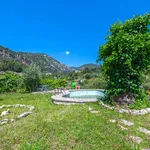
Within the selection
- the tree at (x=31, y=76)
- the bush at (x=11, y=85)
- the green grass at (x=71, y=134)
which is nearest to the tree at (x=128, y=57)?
the green grass at (x=71, y=134)

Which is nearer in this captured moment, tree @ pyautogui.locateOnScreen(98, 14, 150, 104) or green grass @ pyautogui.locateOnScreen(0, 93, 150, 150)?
green grass @ pyautogui.locateOnScreen(0, 93, 150, 150)

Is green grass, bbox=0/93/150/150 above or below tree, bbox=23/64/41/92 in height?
below

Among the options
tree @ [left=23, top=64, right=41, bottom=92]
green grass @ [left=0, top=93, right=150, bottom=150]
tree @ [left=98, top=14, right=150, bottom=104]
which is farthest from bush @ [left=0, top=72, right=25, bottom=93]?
green grass @ [left=0, top=93, right=150, bottom=150]

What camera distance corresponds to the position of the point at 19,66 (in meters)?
60.6

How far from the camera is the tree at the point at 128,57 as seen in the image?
7.59 m

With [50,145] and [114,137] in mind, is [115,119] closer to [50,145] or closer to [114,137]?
[114,137]

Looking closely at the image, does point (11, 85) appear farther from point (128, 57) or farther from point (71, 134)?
point (71, 134)

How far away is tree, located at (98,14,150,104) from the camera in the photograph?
7.59 metres

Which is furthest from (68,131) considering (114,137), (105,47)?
(105,47)

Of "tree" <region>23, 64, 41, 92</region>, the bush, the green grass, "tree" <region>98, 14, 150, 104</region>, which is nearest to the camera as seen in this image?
the green grass

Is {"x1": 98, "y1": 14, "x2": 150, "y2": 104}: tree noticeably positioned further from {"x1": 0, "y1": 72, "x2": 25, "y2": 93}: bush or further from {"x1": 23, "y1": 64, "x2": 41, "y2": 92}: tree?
{"x1": 0, "y1": 72, "x2": 25, "y2": 93}: bush

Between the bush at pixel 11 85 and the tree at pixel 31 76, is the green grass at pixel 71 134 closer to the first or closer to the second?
the tree at pixel 31 76

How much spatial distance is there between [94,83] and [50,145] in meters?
14.2

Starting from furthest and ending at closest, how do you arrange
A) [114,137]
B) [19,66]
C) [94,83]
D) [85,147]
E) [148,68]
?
[19,66] → [94,83] → [148,68] → [114,137] → [85,147]
